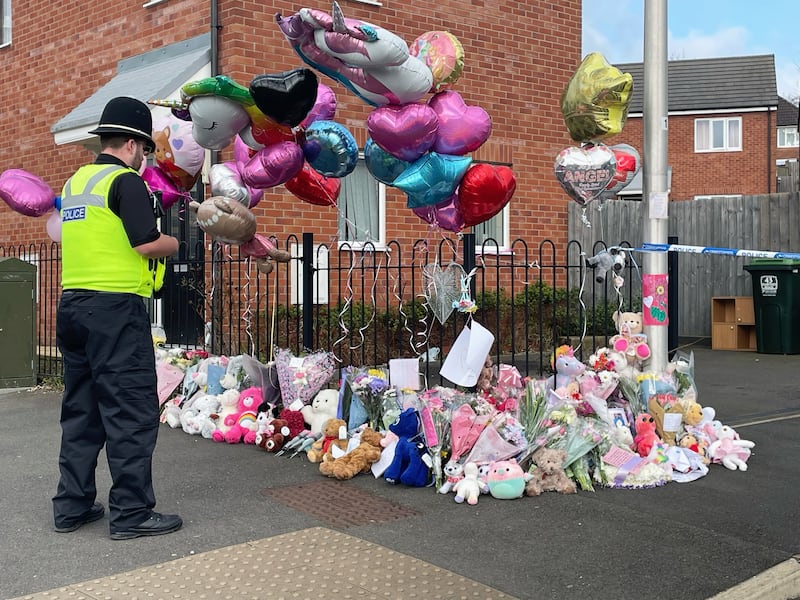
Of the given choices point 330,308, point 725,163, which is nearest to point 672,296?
point 330,308

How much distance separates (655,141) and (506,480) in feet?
8.53

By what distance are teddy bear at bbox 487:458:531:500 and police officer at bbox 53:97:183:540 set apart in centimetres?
172

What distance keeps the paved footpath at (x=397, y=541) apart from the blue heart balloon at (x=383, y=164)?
1.89 m

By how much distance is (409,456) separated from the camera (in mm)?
5145

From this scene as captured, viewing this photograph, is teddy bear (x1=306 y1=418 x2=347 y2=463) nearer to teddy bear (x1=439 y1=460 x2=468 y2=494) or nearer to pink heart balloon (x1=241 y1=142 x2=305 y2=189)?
teddy bear (x1=439 y1=460 x2=468 y2=494)

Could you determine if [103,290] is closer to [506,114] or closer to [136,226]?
[136,226]

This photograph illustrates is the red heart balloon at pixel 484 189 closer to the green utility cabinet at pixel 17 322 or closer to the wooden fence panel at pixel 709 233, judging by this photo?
the green utility cabinet at pixel 17 322

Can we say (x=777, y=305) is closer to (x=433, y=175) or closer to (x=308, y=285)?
(x=308, y=285)

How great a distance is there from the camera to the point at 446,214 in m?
5.59

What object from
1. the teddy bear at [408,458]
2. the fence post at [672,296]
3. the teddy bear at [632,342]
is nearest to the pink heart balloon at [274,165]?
the teddy bear at [408,458]

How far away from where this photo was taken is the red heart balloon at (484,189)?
5180 mm

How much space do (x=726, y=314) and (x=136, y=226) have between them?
34.1ft

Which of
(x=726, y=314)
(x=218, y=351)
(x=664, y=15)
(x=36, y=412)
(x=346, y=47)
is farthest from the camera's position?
(x=726, y=314)

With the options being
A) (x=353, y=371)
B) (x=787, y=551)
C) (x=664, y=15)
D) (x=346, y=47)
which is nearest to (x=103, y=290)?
(x=346, y=47)
